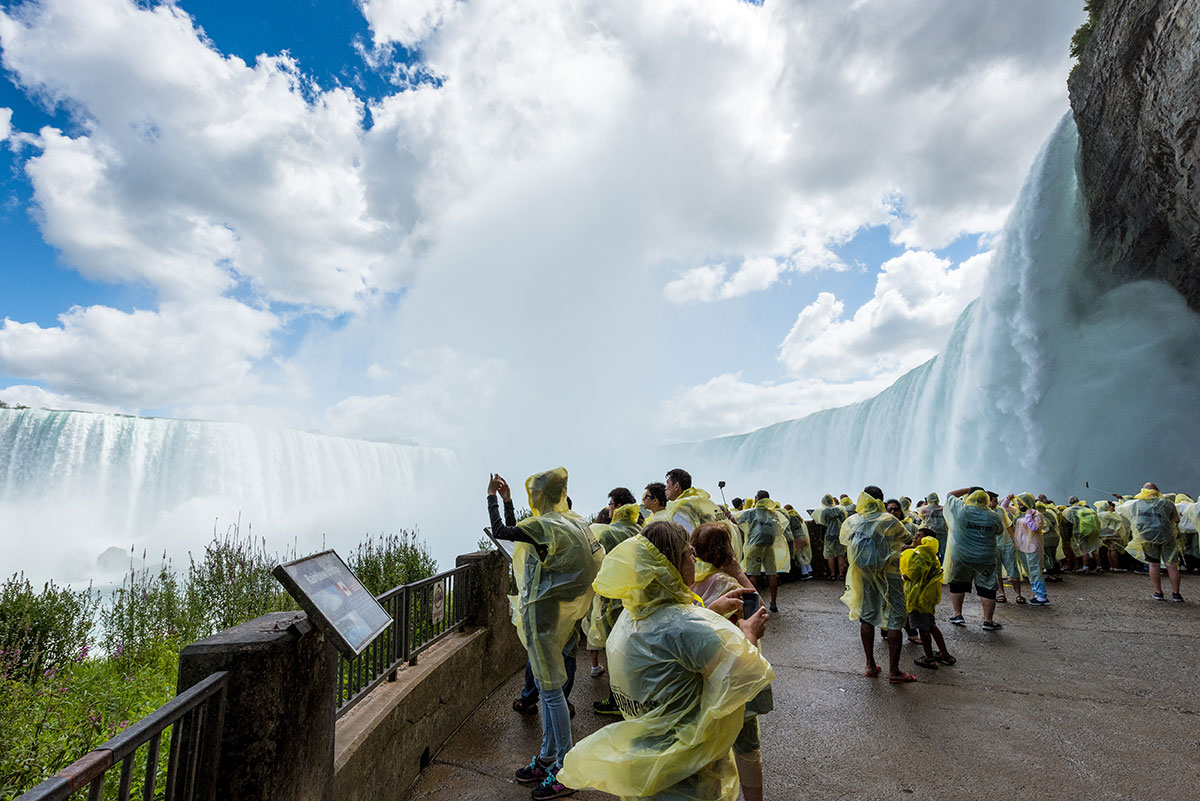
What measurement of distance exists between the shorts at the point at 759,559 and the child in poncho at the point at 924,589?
9.77 feet

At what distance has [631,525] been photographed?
222 inches

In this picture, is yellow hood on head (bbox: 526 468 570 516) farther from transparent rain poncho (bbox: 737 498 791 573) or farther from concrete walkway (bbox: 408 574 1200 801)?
transparent rain poncho (bbox: 737 498 791 573)

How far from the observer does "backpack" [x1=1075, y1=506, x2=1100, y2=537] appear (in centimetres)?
1173

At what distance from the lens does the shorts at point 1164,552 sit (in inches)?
335

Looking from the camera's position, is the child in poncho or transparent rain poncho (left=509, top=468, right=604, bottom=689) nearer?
transparent rain poncho (left=509, top=468, right=604, bottom=689)

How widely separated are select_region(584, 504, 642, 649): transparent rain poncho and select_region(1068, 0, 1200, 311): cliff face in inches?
744

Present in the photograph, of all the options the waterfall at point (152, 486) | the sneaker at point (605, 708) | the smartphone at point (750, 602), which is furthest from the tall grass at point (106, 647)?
the waterfall at point (152, 486)

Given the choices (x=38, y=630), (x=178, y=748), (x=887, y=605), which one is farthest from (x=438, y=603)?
(x=38, y=630)

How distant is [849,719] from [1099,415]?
24.9 meters

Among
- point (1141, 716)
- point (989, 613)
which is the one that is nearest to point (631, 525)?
point (1141, 716)

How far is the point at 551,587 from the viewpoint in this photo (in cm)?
386

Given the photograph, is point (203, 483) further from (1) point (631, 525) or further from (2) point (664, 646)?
(2) point (664, 646)

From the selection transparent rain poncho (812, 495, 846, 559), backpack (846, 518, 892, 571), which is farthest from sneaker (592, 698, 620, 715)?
transparent rain poncho (812, 495, 846, 559)

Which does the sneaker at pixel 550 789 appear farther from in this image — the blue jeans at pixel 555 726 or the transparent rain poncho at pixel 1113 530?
the transparent rain poncho at pixel 1113 530
